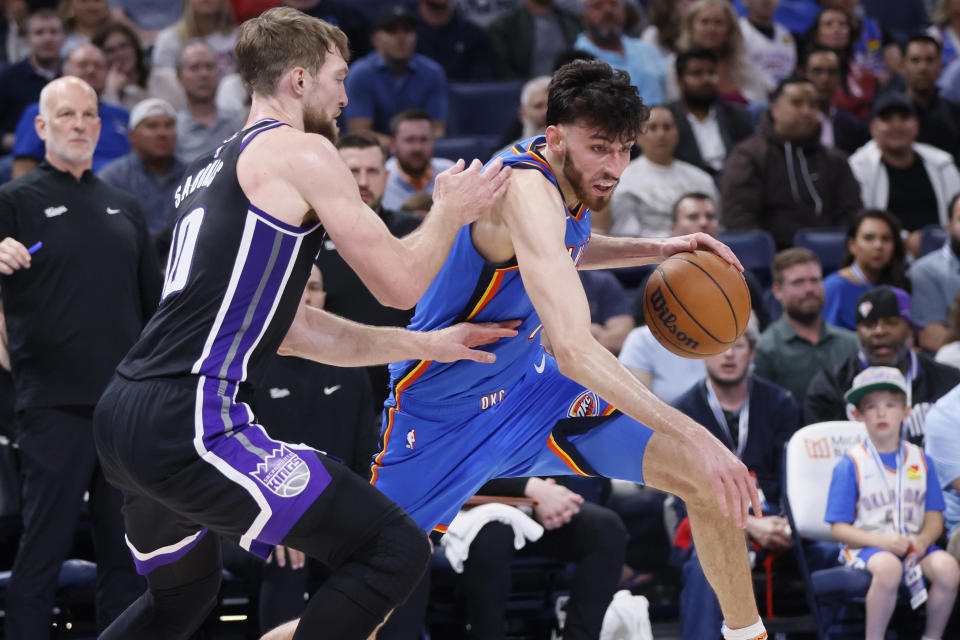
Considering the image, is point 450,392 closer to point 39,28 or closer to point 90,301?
point 90,301

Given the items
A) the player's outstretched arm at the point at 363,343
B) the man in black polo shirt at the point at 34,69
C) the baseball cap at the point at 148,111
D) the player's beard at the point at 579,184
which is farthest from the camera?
the man in black polo shirt at the point at 34,69

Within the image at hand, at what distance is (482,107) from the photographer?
10.8m

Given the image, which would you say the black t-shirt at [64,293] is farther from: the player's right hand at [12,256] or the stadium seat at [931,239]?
the stadium seat at [931,239]

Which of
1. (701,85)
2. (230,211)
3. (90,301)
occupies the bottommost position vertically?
(90,301)

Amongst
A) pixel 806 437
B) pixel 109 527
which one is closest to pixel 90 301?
pixel 109 527

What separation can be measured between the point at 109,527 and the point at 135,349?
2357mm

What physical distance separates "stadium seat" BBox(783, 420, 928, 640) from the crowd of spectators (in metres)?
0.17

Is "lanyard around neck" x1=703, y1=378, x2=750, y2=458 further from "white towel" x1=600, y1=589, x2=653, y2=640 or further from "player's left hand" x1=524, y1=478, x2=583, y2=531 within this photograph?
"white towel" x1=600, y1=589, x2=653, y2=640

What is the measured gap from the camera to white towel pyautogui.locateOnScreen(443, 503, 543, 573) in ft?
19.3

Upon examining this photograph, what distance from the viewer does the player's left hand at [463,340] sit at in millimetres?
4137

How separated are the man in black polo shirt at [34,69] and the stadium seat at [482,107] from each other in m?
3.28

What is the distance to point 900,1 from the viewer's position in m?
13.6

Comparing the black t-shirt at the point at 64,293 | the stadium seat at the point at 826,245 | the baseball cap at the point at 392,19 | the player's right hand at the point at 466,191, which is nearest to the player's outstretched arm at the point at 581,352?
the player's right hand at the point at 466,191

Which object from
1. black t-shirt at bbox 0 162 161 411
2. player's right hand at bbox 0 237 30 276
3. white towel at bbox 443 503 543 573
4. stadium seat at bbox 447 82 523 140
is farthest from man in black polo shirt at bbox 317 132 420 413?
stadium seat at bbox 447 82 523 140
